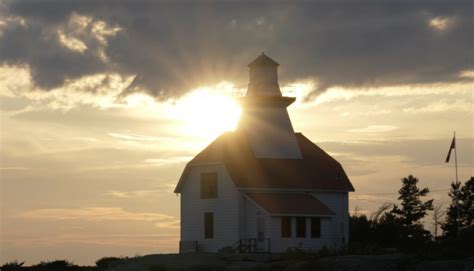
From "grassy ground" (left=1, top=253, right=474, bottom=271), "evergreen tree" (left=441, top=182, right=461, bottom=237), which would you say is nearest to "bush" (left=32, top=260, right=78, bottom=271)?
"grassy ground" (left=1, top=253, right=474, bottom=271)

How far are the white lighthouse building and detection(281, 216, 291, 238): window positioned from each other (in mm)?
53

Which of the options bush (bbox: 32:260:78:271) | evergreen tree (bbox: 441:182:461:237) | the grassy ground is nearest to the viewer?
the grassy ground

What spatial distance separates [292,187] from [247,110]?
239 inches

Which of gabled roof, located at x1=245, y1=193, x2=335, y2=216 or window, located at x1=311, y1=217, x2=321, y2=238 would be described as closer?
gabled roof, located at x1=245, y1=193, x2=335, y2=216

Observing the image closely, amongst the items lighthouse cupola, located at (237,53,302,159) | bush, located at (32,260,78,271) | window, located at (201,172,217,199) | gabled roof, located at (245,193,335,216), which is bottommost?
bush, located at (32,260,78,271)

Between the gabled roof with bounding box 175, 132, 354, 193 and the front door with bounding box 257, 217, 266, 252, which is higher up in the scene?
the gabled roof with bounding box 175, 132, 354, 193

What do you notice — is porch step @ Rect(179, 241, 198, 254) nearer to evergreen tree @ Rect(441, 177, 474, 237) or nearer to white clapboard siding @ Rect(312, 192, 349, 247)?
white clapboard siding @ Rect(312, 192, 349, 247)

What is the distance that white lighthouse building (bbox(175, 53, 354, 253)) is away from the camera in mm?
57781

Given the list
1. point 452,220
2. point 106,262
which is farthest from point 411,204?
point 106,262

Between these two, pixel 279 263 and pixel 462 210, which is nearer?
pixel 279 263

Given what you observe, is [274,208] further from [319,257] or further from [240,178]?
[319,257]

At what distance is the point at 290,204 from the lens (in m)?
58.2

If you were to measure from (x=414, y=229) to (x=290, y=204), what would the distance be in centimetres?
1436

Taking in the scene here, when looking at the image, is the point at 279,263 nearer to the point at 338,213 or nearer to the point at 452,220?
the point at 338,213
